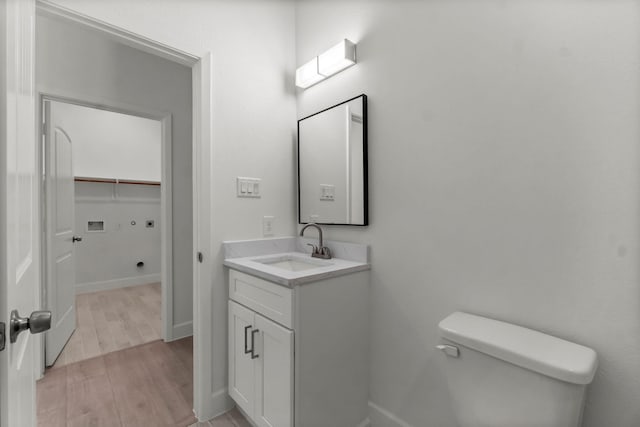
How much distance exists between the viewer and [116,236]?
4.06 metres

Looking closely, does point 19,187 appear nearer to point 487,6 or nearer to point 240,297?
point 240,297

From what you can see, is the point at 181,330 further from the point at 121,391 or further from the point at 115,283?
the point at 115,283

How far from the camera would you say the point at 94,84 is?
7.13 ft

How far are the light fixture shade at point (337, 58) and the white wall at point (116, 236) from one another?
3.67 meters

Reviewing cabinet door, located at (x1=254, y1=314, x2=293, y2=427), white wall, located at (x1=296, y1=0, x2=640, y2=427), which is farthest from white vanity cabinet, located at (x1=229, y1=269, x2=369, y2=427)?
white wall, located at (x1=296, y1=0, x2=640, y2=427)

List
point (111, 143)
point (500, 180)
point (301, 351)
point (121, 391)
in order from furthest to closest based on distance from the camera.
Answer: point (111, 143) → point (121, 391) → point (301, 351) → point (500, 180)

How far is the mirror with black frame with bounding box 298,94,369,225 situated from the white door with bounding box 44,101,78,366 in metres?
1.76

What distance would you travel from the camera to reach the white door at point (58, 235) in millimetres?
2059

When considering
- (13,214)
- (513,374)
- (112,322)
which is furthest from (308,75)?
(112,322)

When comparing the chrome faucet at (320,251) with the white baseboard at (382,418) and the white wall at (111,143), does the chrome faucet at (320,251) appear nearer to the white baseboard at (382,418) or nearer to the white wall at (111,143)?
the white baseboard at (382,418)

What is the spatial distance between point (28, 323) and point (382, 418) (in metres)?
1.49

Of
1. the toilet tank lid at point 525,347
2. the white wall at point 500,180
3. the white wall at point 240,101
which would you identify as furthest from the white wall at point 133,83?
the toilet tank lid at point 525,347

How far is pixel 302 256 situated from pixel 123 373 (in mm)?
1529

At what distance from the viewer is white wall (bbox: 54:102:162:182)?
375 cm
